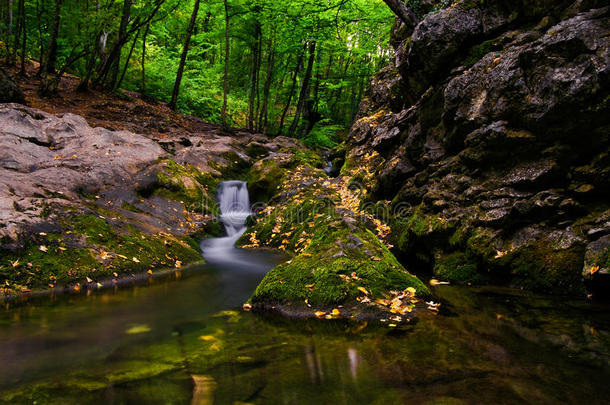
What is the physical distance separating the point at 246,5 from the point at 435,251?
1668 centimetres

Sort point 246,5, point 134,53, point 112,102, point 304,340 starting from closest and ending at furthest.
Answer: point 304,340
point 112,102
point 246,5
point 134,53

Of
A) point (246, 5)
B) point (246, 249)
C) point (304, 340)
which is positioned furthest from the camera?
point (246, 5)

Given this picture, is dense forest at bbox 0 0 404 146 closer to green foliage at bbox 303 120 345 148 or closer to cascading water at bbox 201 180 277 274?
green foliage at bbox 303 120 345 148

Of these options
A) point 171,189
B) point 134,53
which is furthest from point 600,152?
point 134,53

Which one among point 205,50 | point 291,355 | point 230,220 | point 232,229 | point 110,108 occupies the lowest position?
point 291,355

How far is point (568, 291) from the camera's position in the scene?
16.7ft

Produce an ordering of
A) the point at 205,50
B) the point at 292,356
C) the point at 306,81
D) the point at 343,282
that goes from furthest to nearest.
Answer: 1. the point at 205,50
2. the point at 306,81
3. the point at 343,282
4. the point at 292,356

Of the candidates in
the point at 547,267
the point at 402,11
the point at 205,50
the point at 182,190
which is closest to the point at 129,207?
the point at 182,190

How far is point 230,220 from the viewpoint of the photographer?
11.3 meters

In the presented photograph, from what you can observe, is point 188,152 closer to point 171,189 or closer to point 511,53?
point 171,189

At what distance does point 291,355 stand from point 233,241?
724 cm

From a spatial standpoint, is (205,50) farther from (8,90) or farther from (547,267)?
(547,267)

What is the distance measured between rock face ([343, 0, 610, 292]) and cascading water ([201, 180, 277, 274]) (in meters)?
3.29

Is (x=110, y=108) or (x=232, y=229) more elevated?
(x=110, y=108)
